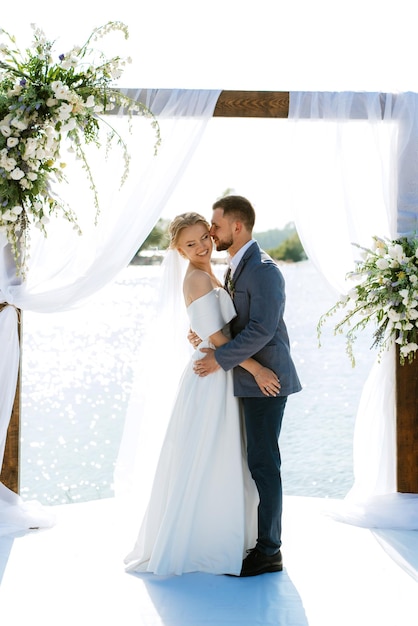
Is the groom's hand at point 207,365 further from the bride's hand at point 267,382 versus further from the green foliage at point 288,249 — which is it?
the green foliage at point 288,249

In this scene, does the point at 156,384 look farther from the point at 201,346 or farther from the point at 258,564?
the point at 258,564

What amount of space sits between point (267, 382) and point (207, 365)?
27cm

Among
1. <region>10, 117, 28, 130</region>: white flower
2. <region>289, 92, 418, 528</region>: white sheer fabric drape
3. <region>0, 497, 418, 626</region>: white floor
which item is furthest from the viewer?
<region>289, 92, 418, 528</region>: white sheer fabric drape

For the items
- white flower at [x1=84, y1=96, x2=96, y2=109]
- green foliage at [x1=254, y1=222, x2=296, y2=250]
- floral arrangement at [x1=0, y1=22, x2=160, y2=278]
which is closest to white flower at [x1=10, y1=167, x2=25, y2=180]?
floral arrangement at [x1=0, y1=22, x2=160, y2=278]

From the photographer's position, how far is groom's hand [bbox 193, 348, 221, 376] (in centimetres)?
355

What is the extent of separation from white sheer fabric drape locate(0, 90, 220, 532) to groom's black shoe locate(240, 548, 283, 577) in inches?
52.1

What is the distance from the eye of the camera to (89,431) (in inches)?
405

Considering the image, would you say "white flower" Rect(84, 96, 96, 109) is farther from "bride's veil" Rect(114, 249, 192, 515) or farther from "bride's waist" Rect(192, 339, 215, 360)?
"bride's waist" Rect(192, 339, 215, 360)

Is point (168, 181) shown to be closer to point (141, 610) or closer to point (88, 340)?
point (141, 610)

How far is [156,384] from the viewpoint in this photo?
3.89m

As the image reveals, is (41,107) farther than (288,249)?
No

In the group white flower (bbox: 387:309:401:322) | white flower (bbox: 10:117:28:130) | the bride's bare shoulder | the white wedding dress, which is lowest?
the white wedding dress

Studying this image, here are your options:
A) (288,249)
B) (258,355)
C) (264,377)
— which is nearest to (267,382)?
(264,377)

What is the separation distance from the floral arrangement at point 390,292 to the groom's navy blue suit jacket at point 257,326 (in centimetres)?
30
